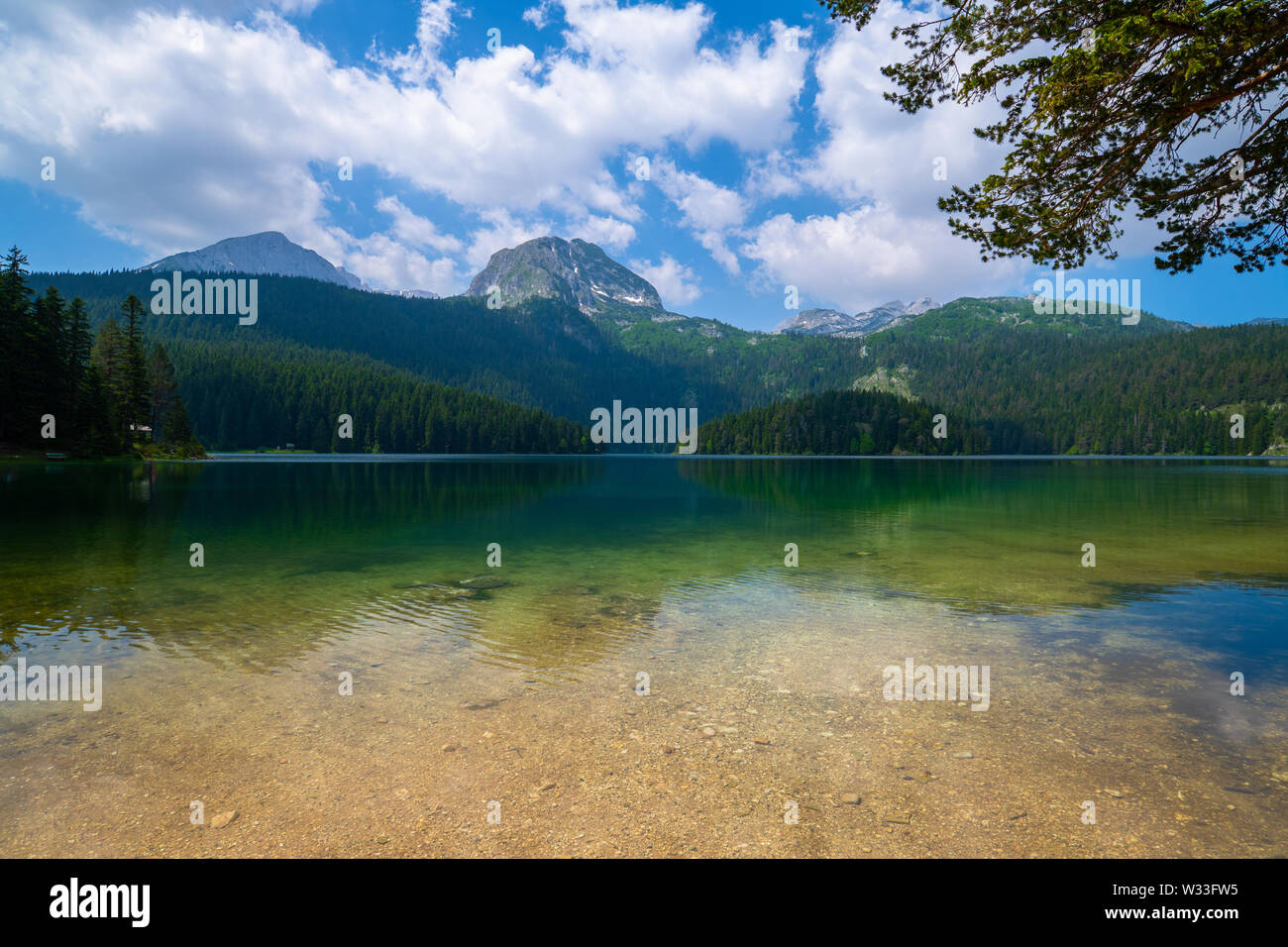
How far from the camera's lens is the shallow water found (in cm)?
644

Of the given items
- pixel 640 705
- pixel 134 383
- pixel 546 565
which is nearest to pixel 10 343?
pixel 134 383

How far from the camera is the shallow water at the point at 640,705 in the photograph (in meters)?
6.44

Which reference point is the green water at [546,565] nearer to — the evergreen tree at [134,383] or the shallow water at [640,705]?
the shallow water at [640,705]

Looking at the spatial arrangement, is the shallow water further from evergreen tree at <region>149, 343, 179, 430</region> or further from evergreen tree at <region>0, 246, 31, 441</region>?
evergreen tree at <region>149, 343, 179, 430</region>

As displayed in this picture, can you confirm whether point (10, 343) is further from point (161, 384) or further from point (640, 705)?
point (640, 705)

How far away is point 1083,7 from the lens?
36.1 feet

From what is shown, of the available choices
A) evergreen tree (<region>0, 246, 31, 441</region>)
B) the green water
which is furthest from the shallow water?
evergreen tree (<region>0, 246, 31, 441</region>)

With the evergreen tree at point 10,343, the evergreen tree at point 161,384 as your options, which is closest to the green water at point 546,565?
the evergreen tree at point 10,343

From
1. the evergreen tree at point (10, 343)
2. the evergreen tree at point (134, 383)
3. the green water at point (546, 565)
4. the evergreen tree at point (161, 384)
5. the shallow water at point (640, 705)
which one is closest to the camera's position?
the shallow water at point (640, 705)

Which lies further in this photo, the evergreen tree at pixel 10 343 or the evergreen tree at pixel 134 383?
the evergreen tree at pixel 134 383

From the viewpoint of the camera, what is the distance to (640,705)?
33.3ft

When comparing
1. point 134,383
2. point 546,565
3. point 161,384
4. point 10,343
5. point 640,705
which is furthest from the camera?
point 161,384

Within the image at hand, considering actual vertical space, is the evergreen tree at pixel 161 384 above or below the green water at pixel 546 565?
above

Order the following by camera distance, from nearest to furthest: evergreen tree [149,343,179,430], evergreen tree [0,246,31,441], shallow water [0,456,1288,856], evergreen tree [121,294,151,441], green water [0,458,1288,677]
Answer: shallow water [0,456,1288,856]
green water [0,458,1288,677]
evergreen tree [0,246,31,441]
evergreen tree [121,294,151,441]
evergreen tree [149,343,179,430]
